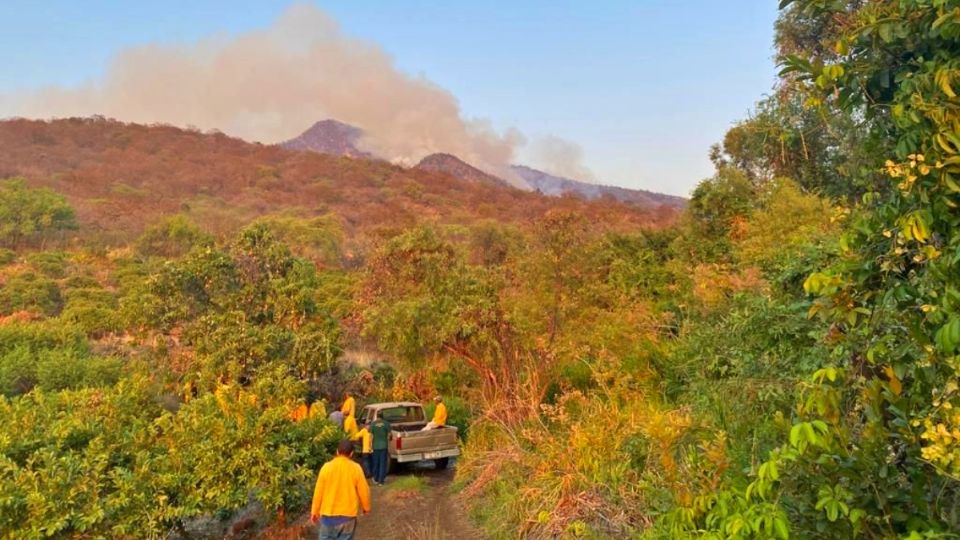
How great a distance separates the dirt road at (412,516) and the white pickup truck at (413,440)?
0.87 meters

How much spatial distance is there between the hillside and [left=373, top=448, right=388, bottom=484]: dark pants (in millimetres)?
53639

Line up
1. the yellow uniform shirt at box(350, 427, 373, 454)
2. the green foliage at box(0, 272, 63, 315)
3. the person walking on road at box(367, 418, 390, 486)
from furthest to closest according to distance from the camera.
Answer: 1. the green foliage at box(0, 272, 63, 315)
2. the yellow uniform shirt at box(350, 427, 373, 454)
3. the person walking on road at box(367, 418, 390, 486)

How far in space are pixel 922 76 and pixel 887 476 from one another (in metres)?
1.78

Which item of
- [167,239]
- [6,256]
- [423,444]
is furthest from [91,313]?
[423,444]

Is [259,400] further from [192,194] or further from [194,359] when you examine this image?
[192,194]

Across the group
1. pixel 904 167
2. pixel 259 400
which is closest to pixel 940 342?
pixel 904 167

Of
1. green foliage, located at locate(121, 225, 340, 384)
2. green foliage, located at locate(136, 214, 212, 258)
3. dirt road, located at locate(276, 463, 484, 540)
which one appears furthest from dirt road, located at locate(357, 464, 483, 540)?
green foliage, located at locate(136, 214, 212, 258)

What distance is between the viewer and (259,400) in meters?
10.4

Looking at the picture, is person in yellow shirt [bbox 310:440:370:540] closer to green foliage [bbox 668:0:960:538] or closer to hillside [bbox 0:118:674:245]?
green foliage [bbox 668:0:960:538]

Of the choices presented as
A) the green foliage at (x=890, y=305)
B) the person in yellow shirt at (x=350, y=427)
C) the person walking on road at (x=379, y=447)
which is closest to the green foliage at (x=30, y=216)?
the person in yellow shirt at (x=350, y=427)

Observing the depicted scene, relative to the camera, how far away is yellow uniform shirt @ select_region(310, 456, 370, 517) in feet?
22.7

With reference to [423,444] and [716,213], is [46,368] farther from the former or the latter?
[716,213]

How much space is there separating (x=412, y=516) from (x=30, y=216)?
2306 inches

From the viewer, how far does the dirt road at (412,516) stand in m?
9.22
